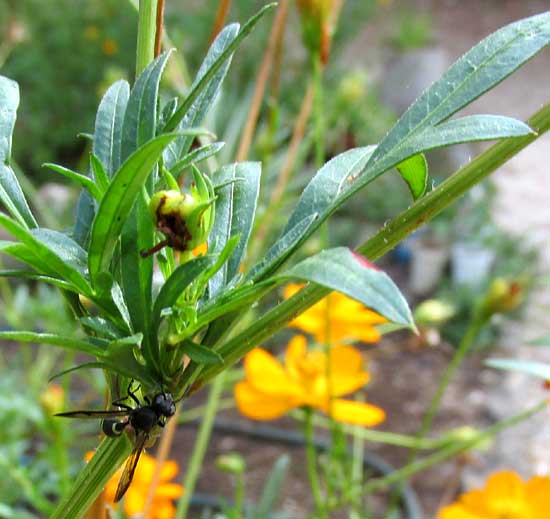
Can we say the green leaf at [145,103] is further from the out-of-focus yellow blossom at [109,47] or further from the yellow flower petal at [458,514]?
the out-of-focus yellow blossom at [109,47]

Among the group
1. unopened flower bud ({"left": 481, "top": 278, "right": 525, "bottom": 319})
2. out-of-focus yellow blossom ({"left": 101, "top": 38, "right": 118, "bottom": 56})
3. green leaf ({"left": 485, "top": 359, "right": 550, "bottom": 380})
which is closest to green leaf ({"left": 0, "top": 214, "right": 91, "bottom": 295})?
green leaf ({"left": 485, "top": 359, "right": 550, "bottom": 380})

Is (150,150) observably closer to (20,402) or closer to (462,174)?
(462,174)

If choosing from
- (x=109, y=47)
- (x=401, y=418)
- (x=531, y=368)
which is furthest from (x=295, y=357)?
(x=109, y=47)

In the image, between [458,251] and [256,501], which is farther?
[458,251]

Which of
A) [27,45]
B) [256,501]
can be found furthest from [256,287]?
[27,45]

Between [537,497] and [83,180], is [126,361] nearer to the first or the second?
[83,180]

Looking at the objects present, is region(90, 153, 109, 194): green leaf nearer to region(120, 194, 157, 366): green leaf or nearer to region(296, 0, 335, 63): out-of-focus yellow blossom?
region(120, 194, 157, 366): green leaf
